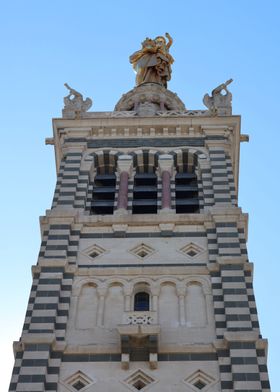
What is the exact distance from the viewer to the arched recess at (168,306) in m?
22.5

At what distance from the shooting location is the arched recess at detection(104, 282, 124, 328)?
2252cm

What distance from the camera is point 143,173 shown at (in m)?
30.1

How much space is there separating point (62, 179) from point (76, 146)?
234cm

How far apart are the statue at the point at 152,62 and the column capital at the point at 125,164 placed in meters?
9.31

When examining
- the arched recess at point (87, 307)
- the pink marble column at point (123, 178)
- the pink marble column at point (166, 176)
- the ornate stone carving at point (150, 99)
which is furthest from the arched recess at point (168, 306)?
the ornate stone carving at point (150, 99)

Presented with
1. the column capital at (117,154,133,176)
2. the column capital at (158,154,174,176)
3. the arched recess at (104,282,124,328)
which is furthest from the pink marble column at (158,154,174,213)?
the arched recess at (104,282,124,328)

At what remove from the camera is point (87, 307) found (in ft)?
75.7

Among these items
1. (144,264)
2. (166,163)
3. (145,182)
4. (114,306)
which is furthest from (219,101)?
(114,306)

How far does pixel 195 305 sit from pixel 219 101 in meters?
11.6

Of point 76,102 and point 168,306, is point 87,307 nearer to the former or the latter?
point 168,306

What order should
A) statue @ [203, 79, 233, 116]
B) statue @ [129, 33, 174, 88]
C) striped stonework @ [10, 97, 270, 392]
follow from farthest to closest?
1. statue @ [129, 33, 174, 88]
2. statue @ [203, 79, 233, 116]
3. striped stonework @ [10, 97, 270, 392]

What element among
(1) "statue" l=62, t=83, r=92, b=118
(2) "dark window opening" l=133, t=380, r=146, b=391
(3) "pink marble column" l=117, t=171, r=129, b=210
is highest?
(1) "statue" l=62, t=83, r=92, b=118

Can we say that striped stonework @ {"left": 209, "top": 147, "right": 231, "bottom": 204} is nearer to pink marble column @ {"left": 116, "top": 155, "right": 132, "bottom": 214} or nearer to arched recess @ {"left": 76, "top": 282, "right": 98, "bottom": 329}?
pink marble column @ {"left": 116, "top": 155, "right": 132, "bottom": 214}

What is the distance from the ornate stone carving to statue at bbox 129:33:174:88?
1403mm
